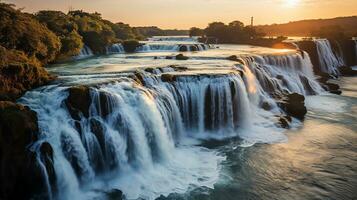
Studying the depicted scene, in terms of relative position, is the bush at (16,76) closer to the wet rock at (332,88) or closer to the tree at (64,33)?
the tree at (64,33)

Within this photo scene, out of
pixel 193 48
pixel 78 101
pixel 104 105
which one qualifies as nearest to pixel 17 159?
pixel 78 101

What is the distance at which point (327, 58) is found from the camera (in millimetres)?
42812

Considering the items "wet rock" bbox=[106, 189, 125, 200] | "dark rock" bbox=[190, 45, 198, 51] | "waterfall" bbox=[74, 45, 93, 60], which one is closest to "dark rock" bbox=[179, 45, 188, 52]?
"dark rock" bbox=[190, 45, 198, 51]

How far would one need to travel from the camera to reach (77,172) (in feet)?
40.0

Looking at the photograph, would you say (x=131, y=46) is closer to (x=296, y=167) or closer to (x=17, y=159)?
(x=296, y=167)

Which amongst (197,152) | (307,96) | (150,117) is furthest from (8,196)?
(307,96)

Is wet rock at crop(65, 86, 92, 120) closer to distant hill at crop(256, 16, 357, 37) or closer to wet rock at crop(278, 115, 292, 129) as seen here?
wet rock at crop(278, 115, 292, 129)

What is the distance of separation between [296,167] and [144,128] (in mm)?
6096

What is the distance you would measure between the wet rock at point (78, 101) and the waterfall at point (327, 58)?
3269 centimetres

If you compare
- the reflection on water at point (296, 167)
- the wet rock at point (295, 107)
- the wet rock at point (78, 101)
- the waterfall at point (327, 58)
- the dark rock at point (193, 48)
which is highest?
the dark rock at point (193, 48)

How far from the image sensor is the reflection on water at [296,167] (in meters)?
12.3

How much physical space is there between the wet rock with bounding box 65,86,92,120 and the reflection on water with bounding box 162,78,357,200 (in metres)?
4.44

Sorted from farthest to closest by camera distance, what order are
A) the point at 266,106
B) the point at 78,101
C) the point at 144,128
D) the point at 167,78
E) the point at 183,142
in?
the point at 266,106
the point at 167,78
the point at 183,142
the point at 144,128
the point at 78,101

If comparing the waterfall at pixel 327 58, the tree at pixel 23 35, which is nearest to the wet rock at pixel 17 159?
the tree at pixel 23 35
